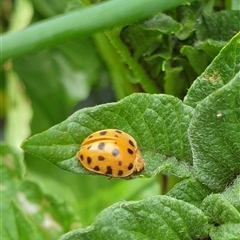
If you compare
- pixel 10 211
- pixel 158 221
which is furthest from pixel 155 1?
pixel 10 211

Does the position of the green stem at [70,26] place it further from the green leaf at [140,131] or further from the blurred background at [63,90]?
the blurred background at [63,90]

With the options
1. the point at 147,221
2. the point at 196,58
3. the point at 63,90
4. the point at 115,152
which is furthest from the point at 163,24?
the point at 63,90

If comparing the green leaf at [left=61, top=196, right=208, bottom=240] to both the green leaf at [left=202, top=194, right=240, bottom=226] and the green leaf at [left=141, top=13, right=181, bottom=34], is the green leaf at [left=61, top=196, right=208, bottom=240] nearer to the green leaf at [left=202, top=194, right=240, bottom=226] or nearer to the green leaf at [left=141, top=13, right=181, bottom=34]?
the green leaf at [left=202, top=194, right=240, bottom=226]

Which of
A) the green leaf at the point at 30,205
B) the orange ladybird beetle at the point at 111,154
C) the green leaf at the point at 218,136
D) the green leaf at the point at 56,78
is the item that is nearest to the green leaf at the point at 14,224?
the green leaf at the point at 30,205

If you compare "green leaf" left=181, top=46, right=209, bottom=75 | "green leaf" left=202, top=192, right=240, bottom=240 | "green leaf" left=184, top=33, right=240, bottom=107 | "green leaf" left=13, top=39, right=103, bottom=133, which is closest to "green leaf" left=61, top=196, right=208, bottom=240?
"green leaf" left=202, top=192, right=240, bottom=240

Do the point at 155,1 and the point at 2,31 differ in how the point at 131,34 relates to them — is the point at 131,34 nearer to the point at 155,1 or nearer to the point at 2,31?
the point at 155,1
